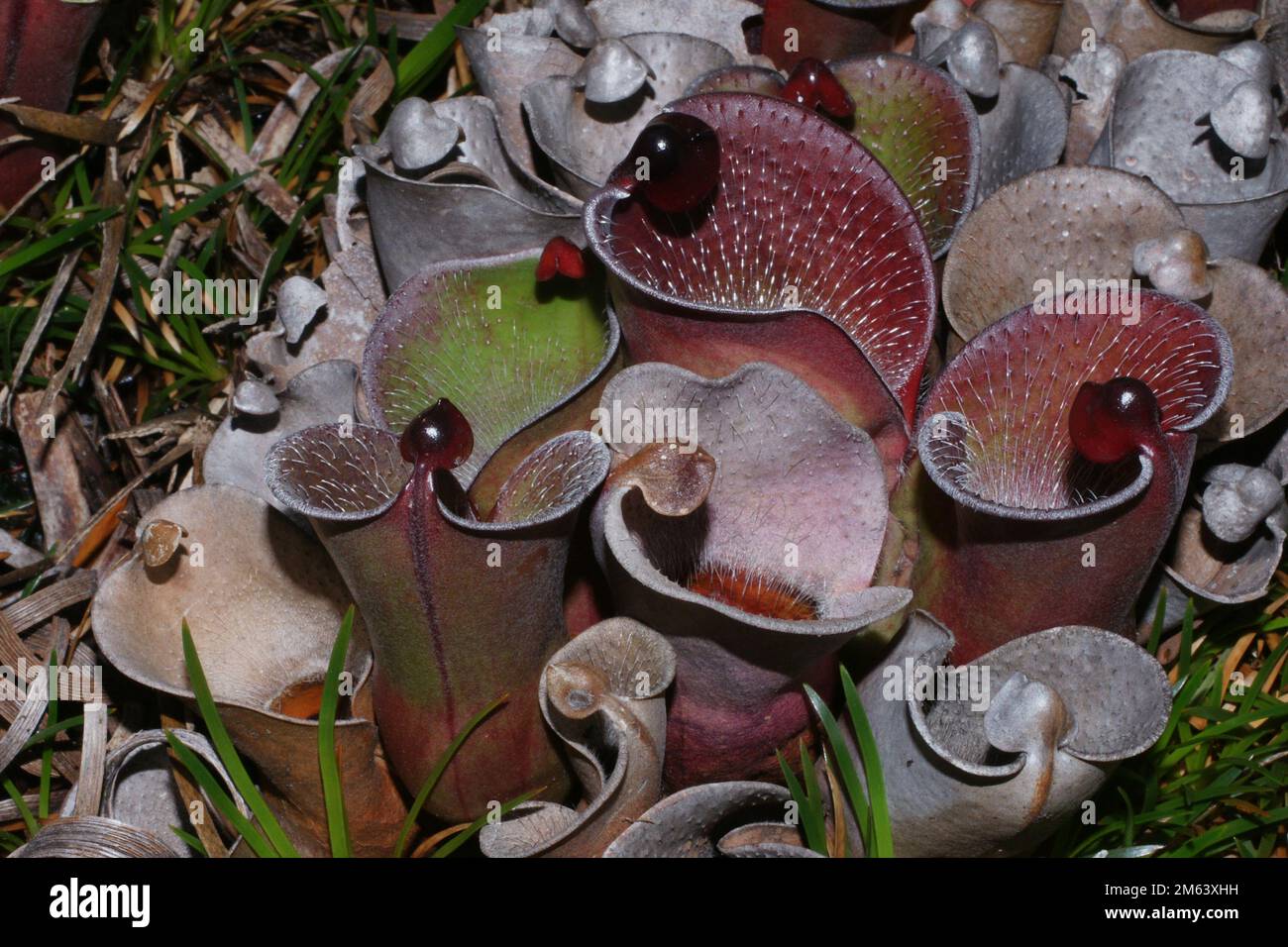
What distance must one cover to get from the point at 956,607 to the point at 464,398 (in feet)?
2.62

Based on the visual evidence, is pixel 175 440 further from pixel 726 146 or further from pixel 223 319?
pixel 726 146

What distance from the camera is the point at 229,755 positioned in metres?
1.73

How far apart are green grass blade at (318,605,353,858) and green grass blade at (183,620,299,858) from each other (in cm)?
7

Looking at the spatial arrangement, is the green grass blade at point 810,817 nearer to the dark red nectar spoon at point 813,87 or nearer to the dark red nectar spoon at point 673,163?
the dark red nectar spoon at point 673,163

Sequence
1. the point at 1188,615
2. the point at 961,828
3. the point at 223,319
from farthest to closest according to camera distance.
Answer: the point at 223,319 → the point at 1188,615 → the point at 961,828

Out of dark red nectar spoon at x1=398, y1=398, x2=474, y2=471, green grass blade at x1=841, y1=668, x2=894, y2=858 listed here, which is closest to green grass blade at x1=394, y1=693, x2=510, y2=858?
dark red nectar spoon at x1=398, y1=398, x2=474, y2=471

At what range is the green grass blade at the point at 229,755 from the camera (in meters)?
1.70

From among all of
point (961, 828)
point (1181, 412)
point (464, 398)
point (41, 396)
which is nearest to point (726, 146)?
point (464, 398)

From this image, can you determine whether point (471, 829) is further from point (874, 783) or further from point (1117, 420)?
point (1117, 420)

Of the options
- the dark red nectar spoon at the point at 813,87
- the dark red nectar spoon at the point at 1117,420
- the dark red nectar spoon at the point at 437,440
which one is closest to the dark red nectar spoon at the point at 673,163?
the dark red nectar spoon at the point at 813,87

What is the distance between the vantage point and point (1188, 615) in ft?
6.47

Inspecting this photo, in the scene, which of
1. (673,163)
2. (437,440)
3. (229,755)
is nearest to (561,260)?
(673,163)

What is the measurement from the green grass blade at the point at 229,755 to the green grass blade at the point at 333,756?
0.23ft

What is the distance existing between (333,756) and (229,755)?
15cm
